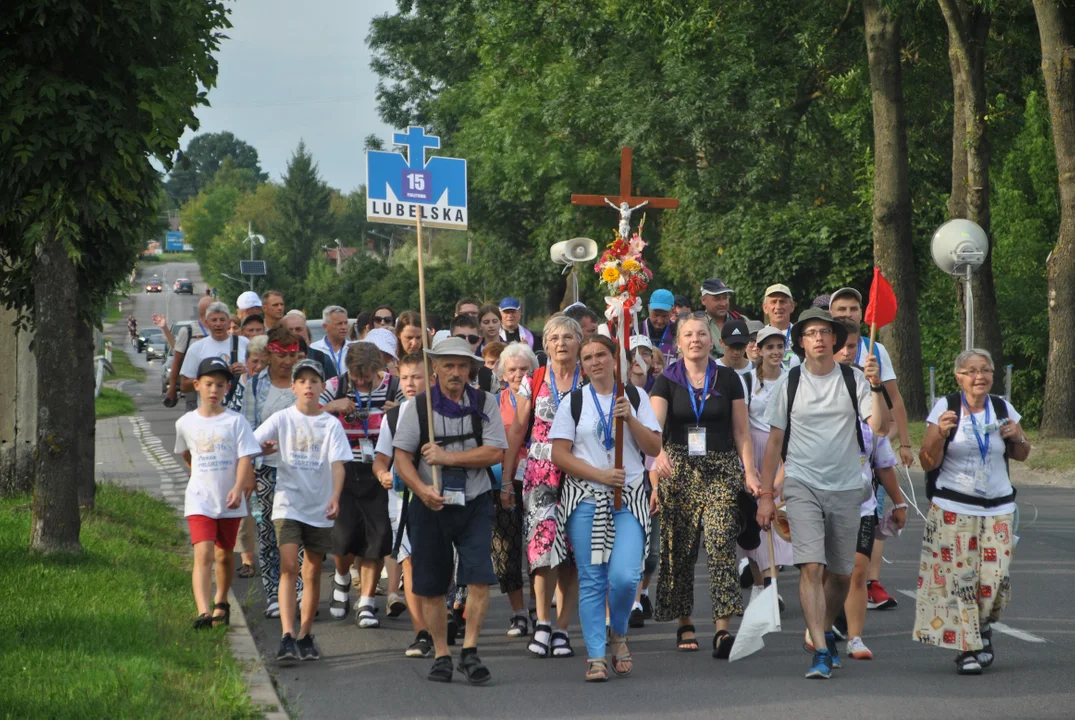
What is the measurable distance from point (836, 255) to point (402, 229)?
4429 inches

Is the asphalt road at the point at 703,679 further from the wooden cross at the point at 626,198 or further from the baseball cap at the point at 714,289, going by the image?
the baseball cap at the point at 714,289

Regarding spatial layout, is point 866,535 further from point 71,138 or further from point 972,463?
point 71,138

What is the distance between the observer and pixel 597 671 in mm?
7398

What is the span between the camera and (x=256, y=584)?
419 inches

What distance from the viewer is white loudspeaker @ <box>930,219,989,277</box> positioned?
720 inches

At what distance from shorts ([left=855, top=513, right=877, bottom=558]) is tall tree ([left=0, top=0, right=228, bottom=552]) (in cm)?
527

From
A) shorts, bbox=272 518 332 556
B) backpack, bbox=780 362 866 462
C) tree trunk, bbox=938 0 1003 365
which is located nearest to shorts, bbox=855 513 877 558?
backpack, bbox=780 362 866 462

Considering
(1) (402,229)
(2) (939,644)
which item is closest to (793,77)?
(2) (939,644)

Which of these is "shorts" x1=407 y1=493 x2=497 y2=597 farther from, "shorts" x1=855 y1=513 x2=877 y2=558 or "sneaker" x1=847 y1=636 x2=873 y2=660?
"shorts" x1=855 y1=513 x2=877 y2=558

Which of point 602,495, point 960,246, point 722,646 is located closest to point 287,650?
point 602,495

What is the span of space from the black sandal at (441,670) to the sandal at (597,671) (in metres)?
0.71

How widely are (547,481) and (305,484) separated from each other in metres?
1.38

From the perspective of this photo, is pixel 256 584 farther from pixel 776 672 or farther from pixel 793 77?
pixel 793 77

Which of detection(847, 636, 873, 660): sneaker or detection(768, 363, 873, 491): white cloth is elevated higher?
detection(768, 363, 873, 491): white cloth
